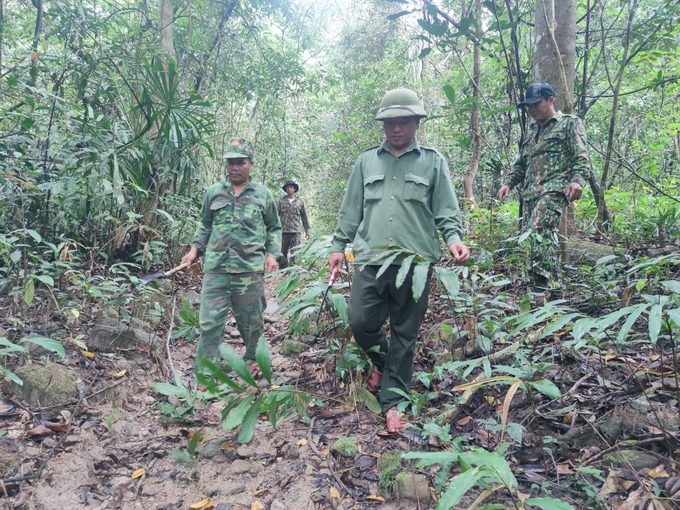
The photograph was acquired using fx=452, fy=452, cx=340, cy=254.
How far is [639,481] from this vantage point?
173 cm

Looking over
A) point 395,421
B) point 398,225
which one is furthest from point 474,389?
point 398,225

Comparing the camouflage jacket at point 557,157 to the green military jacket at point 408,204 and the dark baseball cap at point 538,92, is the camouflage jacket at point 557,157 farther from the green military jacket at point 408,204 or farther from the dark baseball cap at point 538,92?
the green military jacket at point 408,204

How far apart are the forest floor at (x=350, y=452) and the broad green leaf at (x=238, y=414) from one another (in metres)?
0.48

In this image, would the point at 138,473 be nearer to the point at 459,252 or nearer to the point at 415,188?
the point at 459,252

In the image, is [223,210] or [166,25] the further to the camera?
[166,25]

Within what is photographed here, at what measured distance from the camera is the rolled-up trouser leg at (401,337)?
2861mm

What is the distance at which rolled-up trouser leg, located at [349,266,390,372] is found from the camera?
2.85m

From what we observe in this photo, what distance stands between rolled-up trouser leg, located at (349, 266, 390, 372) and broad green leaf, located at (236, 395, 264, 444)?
109cm

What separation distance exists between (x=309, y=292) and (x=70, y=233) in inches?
132

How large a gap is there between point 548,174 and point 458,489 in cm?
335

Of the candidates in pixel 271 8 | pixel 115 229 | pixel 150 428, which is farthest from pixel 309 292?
pixel 271 8

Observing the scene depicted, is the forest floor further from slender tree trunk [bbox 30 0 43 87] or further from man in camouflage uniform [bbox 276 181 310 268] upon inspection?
man in camouflage uniform [bbox 276 181 310 268]

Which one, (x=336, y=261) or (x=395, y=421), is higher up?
(x=336, y=261)

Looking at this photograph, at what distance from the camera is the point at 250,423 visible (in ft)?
5.99
